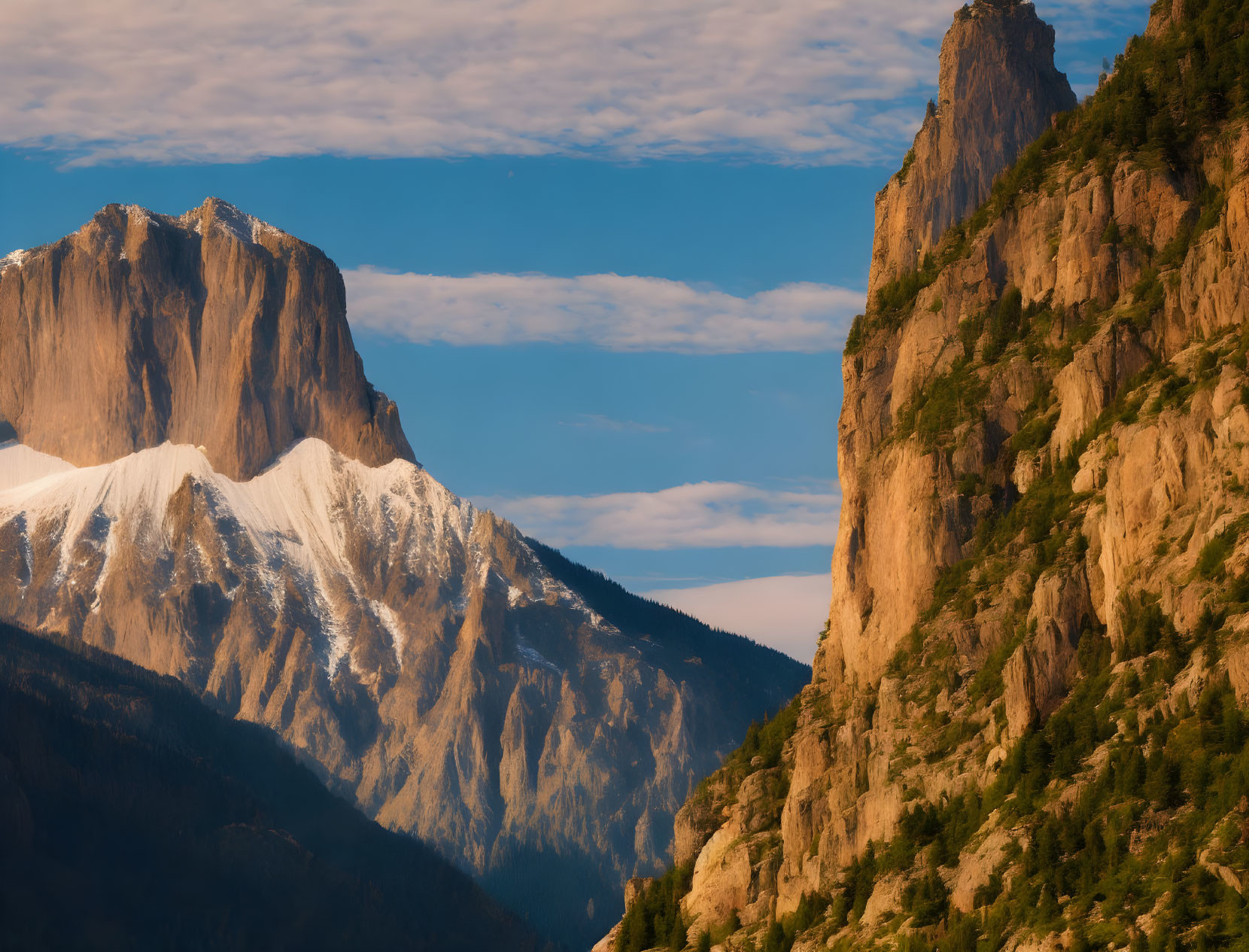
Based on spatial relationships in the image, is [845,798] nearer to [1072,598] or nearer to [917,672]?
[917,672]

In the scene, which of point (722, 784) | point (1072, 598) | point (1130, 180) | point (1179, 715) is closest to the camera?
point (1179, 715)

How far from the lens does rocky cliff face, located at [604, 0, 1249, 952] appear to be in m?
121

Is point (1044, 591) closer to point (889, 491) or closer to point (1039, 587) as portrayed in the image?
point (1039, 587)

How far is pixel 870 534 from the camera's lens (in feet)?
560

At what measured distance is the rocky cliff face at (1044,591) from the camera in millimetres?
120875

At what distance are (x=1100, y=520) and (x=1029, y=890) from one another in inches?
1052

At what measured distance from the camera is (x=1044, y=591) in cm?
13925

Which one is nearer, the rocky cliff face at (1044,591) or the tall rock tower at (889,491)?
the rocky cliff face at (1044,591)

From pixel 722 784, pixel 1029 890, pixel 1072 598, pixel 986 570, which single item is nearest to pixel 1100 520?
pixel 1072 598

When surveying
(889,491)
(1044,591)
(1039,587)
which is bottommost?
(1044,591)

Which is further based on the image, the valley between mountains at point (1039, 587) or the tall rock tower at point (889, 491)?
the tall rock tower at point (889, 491)

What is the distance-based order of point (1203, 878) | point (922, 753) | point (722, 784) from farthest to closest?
point (722, 784), point (922, 753), point (1203, 878)

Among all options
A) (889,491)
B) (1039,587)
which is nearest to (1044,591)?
(1039,587)

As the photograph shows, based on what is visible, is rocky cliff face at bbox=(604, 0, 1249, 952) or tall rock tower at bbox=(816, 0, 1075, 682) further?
tall rock tower at bbox=(816, 0, 1075, 682)
